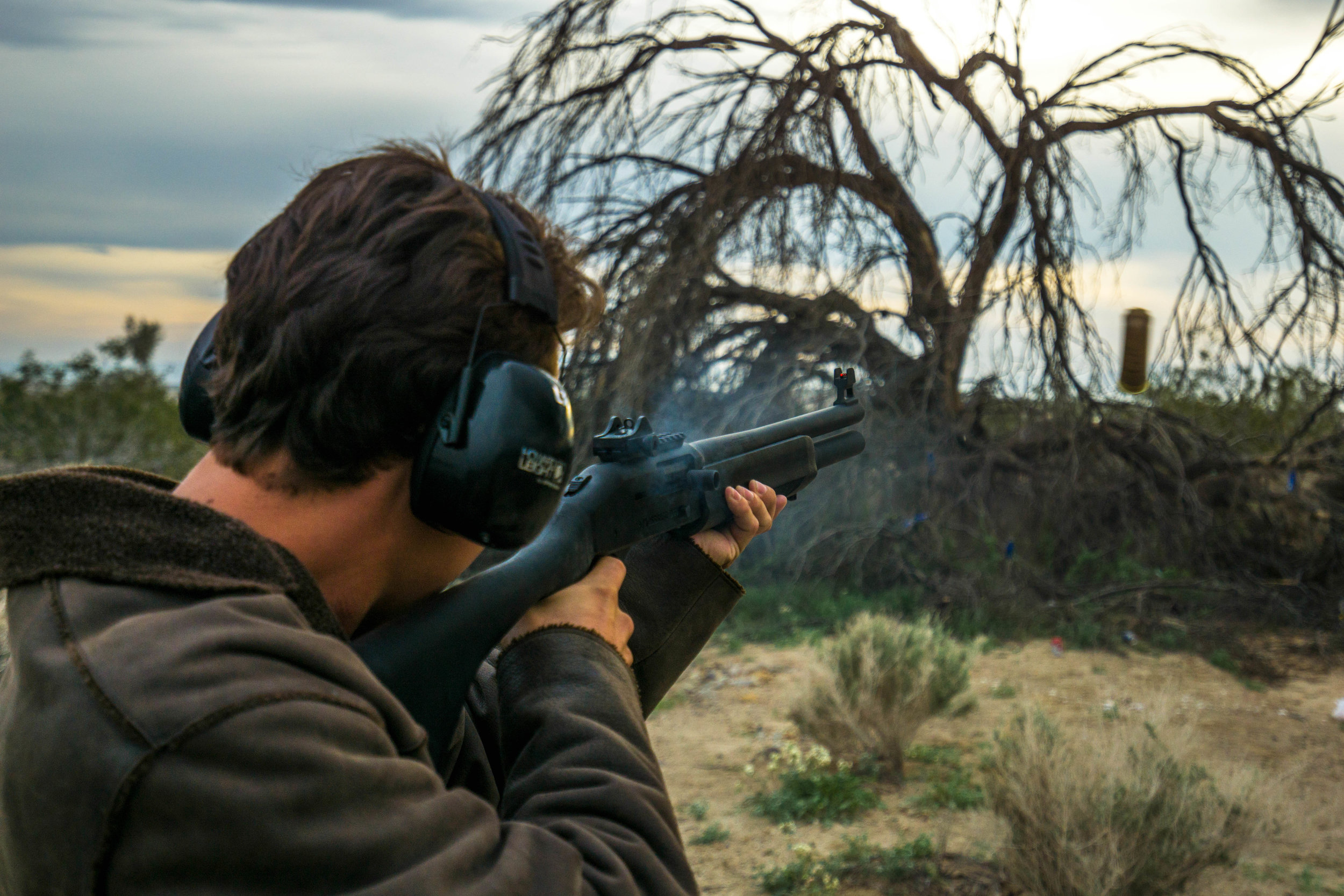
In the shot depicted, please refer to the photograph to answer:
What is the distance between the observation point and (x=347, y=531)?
1.19 m

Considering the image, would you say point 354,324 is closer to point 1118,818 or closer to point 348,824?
point 348,824

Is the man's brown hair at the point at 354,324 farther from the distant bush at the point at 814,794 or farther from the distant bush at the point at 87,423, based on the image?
the distant bush at the point at 87,423

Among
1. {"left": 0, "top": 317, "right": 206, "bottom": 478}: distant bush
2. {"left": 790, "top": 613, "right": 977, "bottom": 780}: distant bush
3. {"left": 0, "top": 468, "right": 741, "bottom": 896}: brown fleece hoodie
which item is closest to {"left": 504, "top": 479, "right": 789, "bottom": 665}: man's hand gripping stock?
{"left": 0, "top": 468, "right": 741, "bottom": 896}: brown fleece hoodie

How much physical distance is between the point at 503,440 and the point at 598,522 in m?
0.61

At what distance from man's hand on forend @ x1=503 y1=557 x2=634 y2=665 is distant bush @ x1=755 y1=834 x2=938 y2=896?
2.52 meters

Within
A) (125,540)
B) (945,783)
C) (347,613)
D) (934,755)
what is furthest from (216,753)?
(934,755)

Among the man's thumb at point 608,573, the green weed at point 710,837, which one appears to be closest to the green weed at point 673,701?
the green weed at point 710,837

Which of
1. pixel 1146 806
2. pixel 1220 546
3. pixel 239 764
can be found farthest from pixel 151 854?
pixel 1220 546

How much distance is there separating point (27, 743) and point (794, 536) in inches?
318

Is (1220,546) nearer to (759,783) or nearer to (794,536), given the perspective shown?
(794,536)

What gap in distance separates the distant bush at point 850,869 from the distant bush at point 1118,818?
0.36 meters

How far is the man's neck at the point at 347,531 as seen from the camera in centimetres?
115

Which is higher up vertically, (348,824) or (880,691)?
(348,824)

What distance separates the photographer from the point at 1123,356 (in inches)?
287
